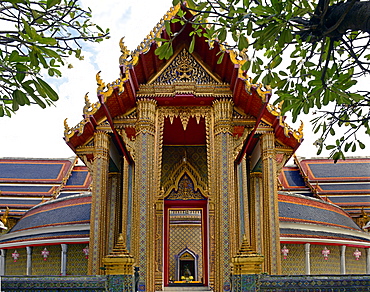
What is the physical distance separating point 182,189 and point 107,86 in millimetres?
3654

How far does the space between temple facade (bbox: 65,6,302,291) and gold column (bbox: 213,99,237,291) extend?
0.02 metres

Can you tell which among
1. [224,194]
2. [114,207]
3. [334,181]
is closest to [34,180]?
[114,207]

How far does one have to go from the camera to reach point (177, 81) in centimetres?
963

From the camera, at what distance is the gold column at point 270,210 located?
1027 cm

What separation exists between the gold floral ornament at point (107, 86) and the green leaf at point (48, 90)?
5.71 m

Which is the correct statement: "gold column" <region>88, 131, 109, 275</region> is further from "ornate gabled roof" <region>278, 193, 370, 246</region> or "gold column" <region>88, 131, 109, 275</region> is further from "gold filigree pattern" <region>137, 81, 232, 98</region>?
"ornate gabled roof" <region>278, 193, 370, 246</region>

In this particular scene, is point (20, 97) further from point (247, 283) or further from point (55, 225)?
point (55, 225)

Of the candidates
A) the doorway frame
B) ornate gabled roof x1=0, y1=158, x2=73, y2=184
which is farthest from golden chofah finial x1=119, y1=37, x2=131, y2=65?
ornate gabled roof x1=0, y1=158, x2=73, y2=184

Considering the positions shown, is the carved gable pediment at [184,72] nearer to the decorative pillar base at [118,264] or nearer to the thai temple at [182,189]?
the thai temple at [182,189]

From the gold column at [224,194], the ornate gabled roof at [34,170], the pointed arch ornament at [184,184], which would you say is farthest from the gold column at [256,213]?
the ornate gabled roof at [34,170]

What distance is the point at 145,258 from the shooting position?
8352mm

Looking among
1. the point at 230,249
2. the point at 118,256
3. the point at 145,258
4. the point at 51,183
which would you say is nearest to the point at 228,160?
the point at 230,249

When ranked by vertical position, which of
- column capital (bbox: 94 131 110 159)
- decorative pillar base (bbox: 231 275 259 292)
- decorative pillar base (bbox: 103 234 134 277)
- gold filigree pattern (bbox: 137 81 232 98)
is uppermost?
gold filigree pattern (bbox: 137 81 232 98)

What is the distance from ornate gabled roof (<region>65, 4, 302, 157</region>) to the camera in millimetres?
9070
